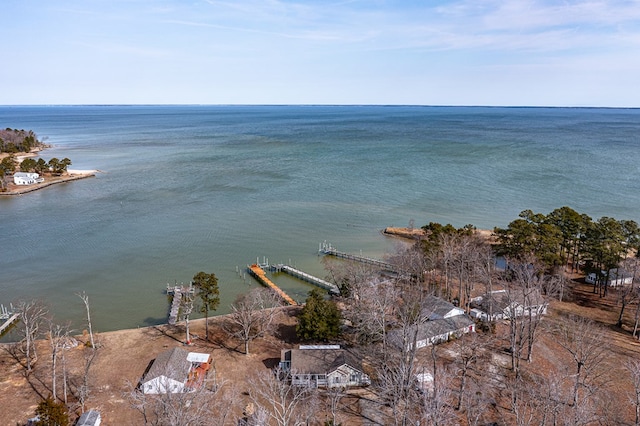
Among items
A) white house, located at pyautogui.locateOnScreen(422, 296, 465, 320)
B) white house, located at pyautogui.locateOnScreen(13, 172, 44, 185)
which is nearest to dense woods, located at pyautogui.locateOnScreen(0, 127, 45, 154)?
white house, located at pyautogui.locateOnScreen(13, 172, 44, 185)

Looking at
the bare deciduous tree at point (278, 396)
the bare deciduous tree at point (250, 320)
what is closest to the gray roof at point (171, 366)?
the bare deciduous tree at point (278, 396)

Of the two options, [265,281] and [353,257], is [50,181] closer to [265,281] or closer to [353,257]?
[265,281]

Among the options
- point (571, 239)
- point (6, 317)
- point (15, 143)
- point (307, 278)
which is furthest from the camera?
point (15, 143)

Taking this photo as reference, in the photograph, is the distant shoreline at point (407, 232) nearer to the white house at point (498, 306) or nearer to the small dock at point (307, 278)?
the small dock at point (307, 278)

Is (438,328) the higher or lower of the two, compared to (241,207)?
lower

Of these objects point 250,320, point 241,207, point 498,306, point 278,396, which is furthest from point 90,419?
point 241,207
